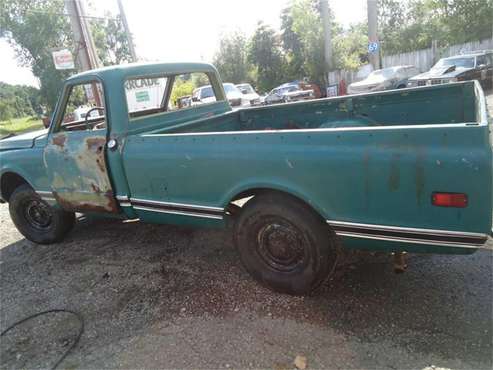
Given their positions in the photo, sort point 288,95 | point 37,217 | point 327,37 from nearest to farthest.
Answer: point 37,217
point 288,95
point 327,37

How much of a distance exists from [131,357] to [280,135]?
5.91ft

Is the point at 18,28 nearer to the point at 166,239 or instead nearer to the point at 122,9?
the point at 122,9

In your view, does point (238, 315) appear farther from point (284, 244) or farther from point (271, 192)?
point (271, 192)

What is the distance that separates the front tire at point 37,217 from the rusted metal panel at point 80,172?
46 centimetres

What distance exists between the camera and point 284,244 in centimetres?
293

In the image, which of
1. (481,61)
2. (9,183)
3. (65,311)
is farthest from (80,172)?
(481,61)

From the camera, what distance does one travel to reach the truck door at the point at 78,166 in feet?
11.9

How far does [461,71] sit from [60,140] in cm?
1463

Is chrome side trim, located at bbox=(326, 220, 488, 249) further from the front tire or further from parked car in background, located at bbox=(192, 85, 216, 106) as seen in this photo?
parked car in background, located at bbox=(192, 85, 216, 106)

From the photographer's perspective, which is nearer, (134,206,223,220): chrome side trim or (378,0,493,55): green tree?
(134,206,223,220): chrome side trim

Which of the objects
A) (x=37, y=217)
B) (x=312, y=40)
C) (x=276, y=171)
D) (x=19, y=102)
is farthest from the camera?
(x=19, y=102)

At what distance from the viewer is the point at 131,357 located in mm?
2609

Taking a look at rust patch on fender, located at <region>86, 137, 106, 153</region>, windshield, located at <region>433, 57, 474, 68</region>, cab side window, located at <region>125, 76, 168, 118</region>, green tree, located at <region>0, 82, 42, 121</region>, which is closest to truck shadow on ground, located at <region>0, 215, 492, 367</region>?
rust patch on fender, located at <region>86, 137, 106, 153</region>

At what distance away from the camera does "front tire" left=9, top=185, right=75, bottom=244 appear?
4488 mm
